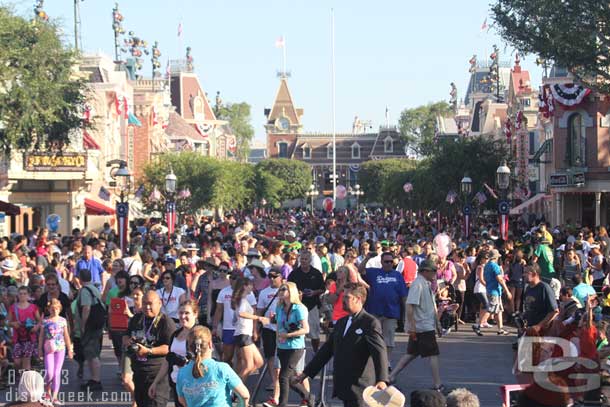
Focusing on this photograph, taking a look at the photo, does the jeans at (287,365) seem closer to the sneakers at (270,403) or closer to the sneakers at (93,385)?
the sneakers at (270,403)

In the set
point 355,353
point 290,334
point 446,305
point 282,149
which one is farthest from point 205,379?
point 282,149

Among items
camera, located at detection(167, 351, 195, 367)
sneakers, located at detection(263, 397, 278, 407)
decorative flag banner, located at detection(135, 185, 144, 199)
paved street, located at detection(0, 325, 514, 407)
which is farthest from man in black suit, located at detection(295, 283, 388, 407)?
decorative flag banner, located at detection(135, 185, 144, 199)

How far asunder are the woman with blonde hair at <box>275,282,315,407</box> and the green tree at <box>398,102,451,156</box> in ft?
409

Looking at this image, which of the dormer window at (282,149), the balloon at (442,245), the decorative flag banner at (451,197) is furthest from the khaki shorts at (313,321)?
the dormer window at (282,149)

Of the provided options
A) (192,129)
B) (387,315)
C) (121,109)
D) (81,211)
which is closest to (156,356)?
(387,315)

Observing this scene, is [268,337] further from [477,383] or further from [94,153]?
[94,153]

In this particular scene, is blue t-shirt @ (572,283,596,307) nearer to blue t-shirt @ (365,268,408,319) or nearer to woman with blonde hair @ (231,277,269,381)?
blue t-shirt @ (365,268,408,319)

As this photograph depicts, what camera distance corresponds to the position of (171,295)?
1502 centimetres

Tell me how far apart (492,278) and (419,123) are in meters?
123

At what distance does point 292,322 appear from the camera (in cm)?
1299

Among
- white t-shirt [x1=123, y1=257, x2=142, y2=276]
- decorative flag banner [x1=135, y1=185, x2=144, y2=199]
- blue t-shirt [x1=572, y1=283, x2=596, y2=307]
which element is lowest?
blue t-shirt [x1=572, y1=283, x2=596, y2=307]

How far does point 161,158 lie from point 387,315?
5198cm

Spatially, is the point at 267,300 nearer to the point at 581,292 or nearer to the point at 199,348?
the point at 581,292

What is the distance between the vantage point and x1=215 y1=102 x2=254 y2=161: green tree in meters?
149
